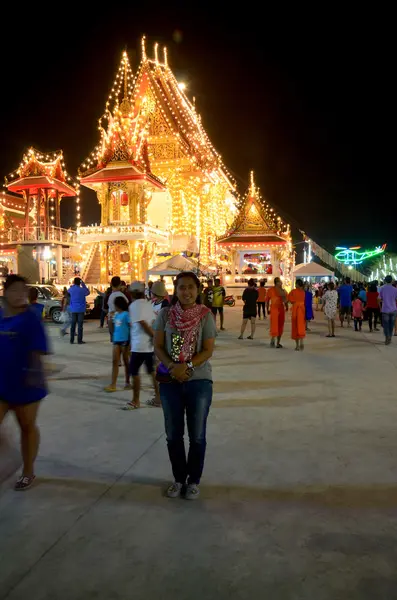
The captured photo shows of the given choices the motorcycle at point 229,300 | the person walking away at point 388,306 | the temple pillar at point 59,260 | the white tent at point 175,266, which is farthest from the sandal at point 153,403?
the temple pillar at point 59,260

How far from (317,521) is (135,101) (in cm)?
3631

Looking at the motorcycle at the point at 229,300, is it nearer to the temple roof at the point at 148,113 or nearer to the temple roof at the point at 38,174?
the temple roof at the point at 148,113

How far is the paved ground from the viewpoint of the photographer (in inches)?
101

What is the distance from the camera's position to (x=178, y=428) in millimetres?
3576

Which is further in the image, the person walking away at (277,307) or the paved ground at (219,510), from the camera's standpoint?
the person walking away at (277,307)

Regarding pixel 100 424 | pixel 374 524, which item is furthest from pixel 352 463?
pixel 100 424

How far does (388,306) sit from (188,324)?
1065cm

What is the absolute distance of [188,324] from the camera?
3.49 metres

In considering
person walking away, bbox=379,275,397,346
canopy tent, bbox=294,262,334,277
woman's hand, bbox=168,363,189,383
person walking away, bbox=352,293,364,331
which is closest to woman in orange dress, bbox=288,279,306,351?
person walking away, bbox=379,275,397,346

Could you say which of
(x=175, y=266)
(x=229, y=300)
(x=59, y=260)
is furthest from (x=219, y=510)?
(x=59, y=260)

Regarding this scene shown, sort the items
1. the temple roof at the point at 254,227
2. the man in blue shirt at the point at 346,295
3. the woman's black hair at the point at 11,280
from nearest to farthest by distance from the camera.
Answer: the woman's black hair at the point at 11,280
the man in blue shirt at the point at 346,295
the temple roof at the point at 254,227

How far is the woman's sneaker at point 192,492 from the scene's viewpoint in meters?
3.57

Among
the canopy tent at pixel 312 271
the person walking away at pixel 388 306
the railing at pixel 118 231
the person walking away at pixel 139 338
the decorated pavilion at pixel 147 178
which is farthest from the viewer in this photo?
the decorated pavilion at pixel 147 178

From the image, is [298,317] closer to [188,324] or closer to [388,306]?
[388,306]
